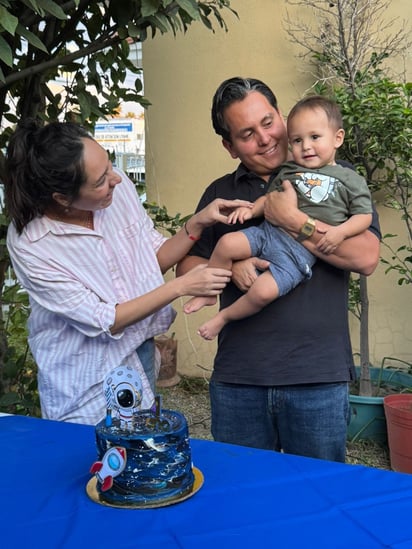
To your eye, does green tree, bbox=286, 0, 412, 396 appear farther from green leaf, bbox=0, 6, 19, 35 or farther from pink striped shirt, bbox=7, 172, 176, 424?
green leaf, bbox=0, 6, 19, 35

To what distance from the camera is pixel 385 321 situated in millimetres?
4258

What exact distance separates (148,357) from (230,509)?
965mm

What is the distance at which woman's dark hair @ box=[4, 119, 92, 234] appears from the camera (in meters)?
1.97

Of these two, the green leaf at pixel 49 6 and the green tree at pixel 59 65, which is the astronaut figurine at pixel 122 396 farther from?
the green tree at pixel 59 65

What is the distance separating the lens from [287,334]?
1997mm

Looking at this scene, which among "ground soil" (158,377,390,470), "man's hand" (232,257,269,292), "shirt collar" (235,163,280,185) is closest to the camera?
"man's hand" (232,257,269,292)

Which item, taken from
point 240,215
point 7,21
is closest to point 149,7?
point 7,21

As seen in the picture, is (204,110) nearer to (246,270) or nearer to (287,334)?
(246,270)

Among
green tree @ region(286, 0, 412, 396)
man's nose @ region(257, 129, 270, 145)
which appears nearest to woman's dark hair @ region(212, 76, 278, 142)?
man's nose @ region(257, 129, 270, 145)

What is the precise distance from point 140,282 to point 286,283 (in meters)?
0.53

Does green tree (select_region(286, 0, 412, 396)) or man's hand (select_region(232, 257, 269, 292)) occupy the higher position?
green tree (select_region(286, 0, 412, 396))

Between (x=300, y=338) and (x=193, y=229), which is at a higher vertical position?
(x=193, y=229)

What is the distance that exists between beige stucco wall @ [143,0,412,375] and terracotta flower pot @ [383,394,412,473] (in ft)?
2.12

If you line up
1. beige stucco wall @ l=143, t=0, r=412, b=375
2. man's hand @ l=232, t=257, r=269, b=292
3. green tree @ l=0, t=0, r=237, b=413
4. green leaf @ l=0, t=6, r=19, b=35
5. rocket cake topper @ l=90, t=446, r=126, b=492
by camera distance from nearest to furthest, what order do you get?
1. rocket cake topper @ l=90, t=446, r=126, b=492
2. green leaf @ l=0, t=6, r=19, b=35
3. man's hand @ l=232, t=257, r=269, b=292
4. green tree @ l=0, t=0, r=237, b=413
5. beige stucco wall @ l=143, t=0, r=412, b=375
